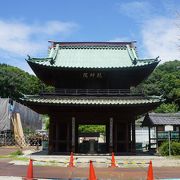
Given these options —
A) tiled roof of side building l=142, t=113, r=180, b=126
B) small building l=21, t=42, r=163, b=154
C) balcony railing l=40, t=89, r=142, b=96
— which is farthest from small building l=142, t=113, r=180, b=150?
balcony railing l=40, t=89, r=142, b=96

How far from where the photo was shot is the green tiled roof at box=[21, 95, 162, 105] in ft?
90.0

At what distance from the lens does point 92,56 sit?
3369 centimetres

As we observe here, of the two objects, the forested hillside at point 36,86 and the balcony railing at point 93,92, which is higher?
the forested hillside at point 36,86

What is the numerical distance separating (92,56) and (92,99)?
20.3ft

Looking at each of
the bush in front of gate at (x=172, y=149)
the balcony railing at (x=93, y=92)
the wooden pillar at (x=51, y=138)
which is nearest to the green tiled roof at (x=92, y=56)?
the balcony railing at (x=93, y=92)

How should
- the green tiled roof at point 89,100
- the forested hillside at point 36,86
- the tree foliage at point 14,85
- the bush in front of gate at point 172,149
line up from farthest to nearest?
1. the tree foliage at point 14,85
2. the forested hillside at point 36,86
3. the bush in front of gate at point 172,149
4. the green tiled roof at point 89,100

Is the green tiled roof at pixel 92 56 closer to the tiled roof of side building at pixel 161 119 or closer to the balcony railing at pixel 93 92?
the balcony railing at pixel 93 92

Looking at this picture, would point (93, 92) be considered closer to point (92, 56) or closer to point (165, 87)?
point (92, 56)

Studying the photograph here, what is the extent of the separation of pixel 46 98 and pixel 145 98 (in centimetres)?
814

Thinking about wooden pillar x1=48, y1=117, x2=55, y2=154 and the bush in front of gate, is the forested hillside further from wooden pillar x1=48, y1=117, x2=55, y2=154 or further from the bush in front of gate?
wooden pillar x1=48, y1=117, x2=55, y2=154

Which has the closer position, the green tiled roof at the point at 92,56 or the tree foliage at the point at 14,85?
the green tiled roof at the point at 92,56

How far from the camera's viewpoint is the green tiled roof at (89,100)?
27.4 m

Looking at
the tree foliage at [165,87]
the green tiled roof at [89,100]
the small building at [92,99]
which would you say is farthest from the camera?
the tree foliage at [165,87]

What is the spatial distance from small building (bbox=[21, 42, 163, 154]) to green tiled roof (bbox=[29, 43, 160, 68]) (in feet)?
0.30
